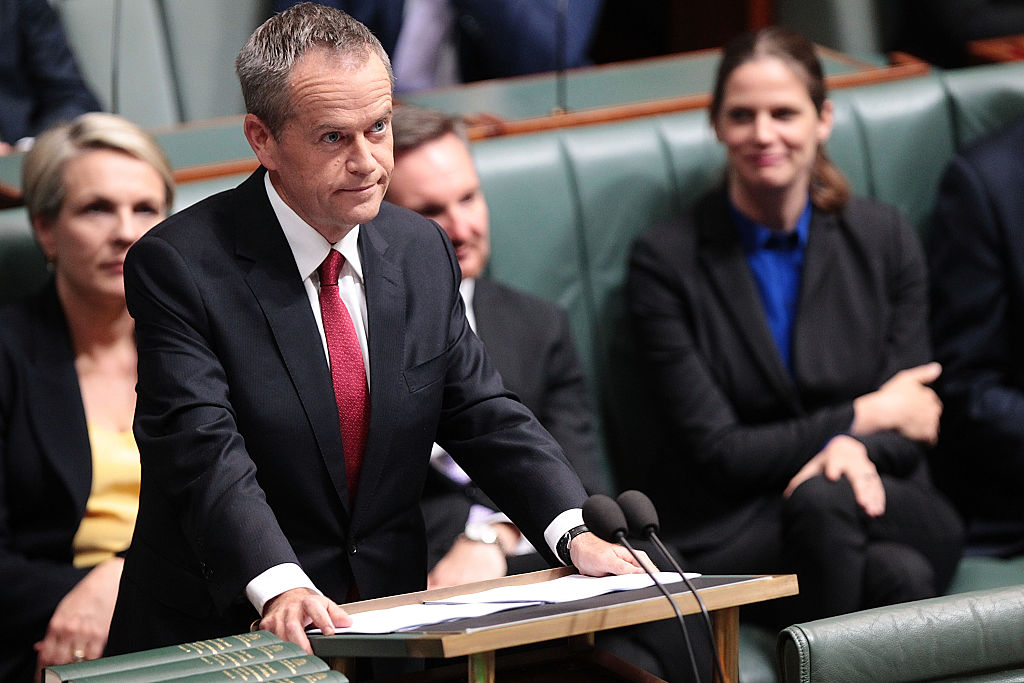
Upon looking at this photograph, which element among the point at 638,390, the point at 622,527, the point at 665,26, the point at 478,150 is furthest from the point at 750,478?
the point at 665,26

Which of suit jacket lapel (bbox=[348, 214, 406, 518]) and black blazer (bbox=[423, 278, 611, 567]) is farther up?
suit jacket lapel (bbox=[348, 214, 406, 518])

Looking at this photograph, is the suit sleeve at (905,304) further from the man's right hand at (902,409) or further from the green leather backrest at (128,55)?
the green leather backrest at (128,55)

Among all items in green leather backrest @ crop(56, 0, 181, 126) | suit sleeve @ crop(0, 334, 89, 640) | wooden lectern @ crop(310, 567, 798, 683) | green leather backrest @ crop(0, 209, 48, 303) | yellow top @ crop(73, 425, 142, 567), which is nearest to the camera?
wooden lectern @ crop(310, 567, 798, 683)

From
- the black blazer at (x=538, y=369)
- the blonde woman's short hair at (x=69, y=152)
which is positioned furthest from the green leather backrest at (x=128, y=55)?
the black blazer at (x=538, y=369)

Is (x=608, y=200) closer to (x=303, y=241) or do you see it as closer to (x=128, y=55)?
(x=128, y=55)

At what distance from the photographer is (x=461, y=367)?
1617mm

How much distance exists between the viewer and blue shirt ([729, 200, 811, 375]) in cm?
259

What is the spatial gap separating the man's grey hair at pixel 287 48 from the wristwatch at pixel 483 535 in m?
0.88

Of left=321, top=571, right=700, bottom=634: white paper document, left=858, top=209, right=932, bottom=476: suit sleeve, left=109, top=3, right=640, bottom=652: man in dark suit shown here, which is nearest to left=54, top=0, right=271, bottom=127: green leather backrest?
left=858, top=209, right=932, bottom=476: suit sleeve

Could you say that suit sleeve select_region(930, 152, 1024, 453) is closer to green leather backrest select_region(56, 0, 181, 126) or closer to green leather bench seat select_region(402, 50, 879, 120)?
green leather bench seat select_region(402, 50, 879, 120)

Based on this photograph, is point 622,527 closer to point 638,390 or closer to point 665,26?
point 638,390

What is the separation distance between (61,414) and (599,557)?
41.7 inches

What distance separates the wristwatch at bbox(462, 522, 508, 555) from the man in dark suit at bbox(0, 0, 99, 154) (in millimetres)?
1334

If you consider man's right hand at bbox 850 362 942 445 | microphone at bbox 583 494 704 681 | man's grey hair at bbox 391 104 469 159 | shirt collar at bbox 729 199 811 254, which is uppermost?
man's grey hair at bbox 391 104 469 159
